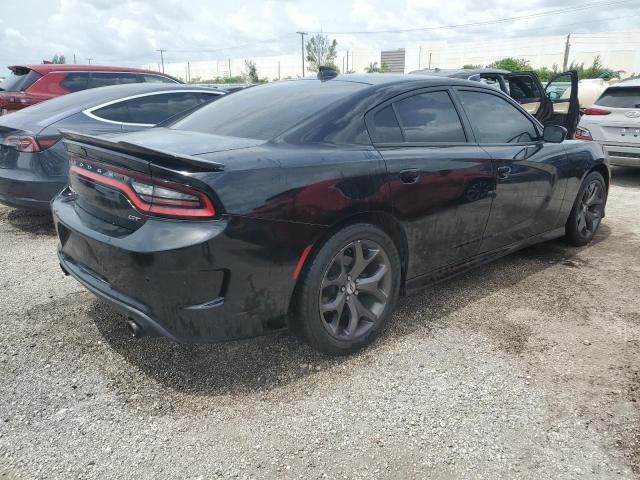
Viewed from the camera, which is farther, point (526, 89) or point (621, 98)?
point (526, 89)

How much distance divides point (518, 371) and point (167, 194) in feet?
6.44

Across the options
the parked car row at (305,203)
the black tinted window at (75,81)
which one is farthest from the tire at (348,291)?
the black tinted window at (75,81)

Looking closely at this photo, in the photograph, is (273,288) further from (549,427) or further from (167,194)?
(549,427)

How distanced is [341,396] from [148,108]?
4.13 meters

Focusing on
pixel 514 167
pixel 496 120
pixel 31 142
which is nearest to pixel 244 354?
pixel 514 167

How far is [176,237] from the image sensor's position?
6.96ft

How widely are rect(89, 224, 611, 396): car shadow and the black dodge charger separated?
9.2 inches

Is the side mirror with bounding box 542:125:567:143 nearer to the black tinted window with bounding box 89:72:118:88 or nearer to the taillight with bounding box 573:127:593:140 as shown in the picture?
the taillight with bounding box 573:127:593:140

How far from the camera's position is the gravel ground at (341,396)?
6.61ft

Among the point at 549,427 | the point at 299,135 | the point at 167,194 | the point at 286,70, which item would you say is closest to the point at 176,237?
the point at 167,194

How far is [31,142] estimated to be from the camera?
4.53 m

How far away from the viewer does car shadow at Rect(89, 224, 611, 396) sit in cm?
255

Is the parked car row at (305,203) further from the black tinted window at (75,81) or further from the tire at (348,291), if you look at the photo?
the black tinted window at (75,81)

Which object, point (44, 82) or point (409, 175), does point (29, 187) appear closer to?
point (409, 175)
